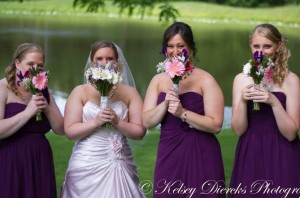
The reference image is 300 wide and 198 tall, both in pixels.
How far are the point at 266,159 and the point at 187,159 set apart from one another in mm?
595

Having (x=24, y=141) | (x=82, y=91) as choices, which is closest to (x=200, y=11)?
(x=82, y=91)

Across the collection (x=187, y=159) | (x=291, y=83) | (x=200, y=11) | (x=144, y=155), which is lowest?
(x=144, y=155)

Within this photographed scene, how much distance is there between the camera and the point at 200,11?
4553cm

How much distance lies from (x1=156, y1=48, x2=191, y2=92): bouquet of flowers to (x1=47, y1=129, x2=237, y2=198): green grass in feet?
10.1

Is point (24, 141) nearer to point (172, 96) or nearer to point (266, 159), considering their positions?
point (172, 96)

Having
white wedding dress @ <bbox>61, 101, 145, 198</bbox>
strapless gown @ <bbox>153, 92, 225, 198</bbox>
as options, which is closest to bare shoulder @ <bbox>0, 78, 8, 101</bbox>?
white wedding dress @ <bbox>61, 101, 145, 198</bbox>

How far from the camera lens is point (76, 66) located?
26672mm

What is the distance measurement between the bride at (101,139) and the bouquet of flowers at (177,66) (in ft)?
1.90

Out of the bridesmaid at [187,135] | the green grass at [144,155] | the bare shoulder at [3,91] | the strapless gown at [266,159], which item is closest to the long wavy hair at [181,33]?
the bridesmaid at [187,135]

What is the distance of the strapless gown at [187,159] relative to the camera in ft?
15.7

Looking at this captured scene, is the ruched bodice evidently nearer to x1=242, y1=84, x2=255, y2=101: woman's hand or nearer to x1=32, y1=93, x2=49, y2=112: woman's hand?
x1=242, y1=84, x2=255, y2=101: woman's hand

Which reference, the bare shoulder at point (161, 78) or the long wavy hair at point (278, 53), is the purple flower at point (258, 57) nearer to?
the long wavy hair at point (278, 53)

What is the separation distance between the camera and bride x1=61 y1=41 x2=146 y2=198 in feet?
16.6

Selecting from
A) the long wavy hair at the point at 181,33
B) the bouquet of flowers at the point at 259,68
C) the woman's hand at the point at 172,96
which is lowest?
the woman's hand at the point at 172,96
